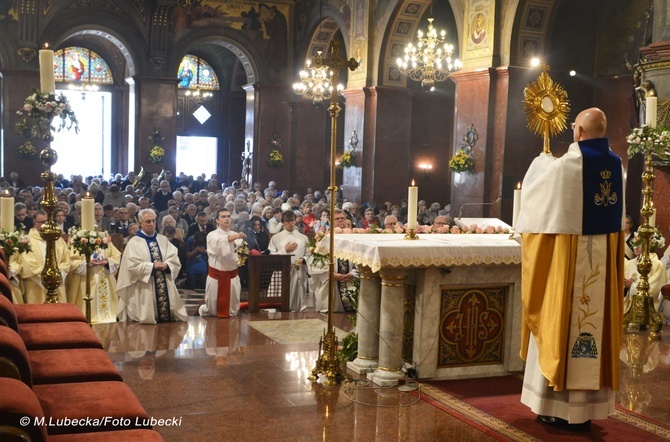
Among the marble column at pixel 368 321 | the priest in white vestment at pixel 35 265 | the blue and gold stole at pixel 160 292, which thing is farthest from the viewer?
the blue and gold stole at pixel 160 292

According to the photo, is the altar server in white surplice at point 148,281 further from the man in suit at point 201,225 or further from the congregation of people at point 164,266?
the man in suit at point 201,225

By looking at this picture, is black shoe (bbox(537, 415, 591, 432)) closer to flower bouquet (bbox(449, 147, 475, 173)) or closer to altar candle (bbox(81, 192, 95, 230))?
altar candle (bbox(81, 192, 95, 230))

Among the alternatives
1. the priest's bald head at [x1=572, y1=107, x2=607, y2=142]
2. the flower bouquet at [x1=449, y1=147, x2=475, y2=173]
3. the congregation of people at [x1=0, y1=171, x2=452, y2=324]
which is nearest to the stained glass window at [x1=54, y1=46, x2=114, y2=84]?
the congregation of people at [x1=0, y1=171, x2=452, y2=324]

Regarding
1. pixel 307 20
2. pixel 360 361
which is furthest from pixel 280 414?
pixel 307 20

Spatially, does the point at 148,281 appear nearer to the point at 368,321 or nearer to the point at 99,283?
the point at 99,283

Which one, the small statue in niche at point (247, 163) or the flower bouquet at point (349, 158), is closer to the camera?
the flower bouquet at point (349, 158)

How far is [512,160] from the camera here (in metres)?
14.1

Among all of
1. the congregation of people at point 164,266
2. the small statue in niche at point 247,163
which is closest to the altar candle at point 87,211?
the congregation of people at point 164,266

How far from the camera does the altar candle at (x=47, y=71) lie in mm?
5883

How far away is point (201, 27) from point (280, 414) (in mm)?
18979

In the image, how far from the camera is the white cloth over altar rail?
6.32m

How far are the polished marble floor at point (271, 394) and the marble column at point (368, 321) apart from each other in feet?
0.66

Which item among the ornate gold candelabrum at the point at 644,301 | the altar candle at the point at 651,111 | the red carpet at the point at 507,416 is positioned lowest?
the red carpet at the point at 507,416

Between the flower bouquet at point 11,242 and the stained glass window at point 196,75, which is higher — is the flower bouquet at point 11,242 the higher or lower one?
the lower one
